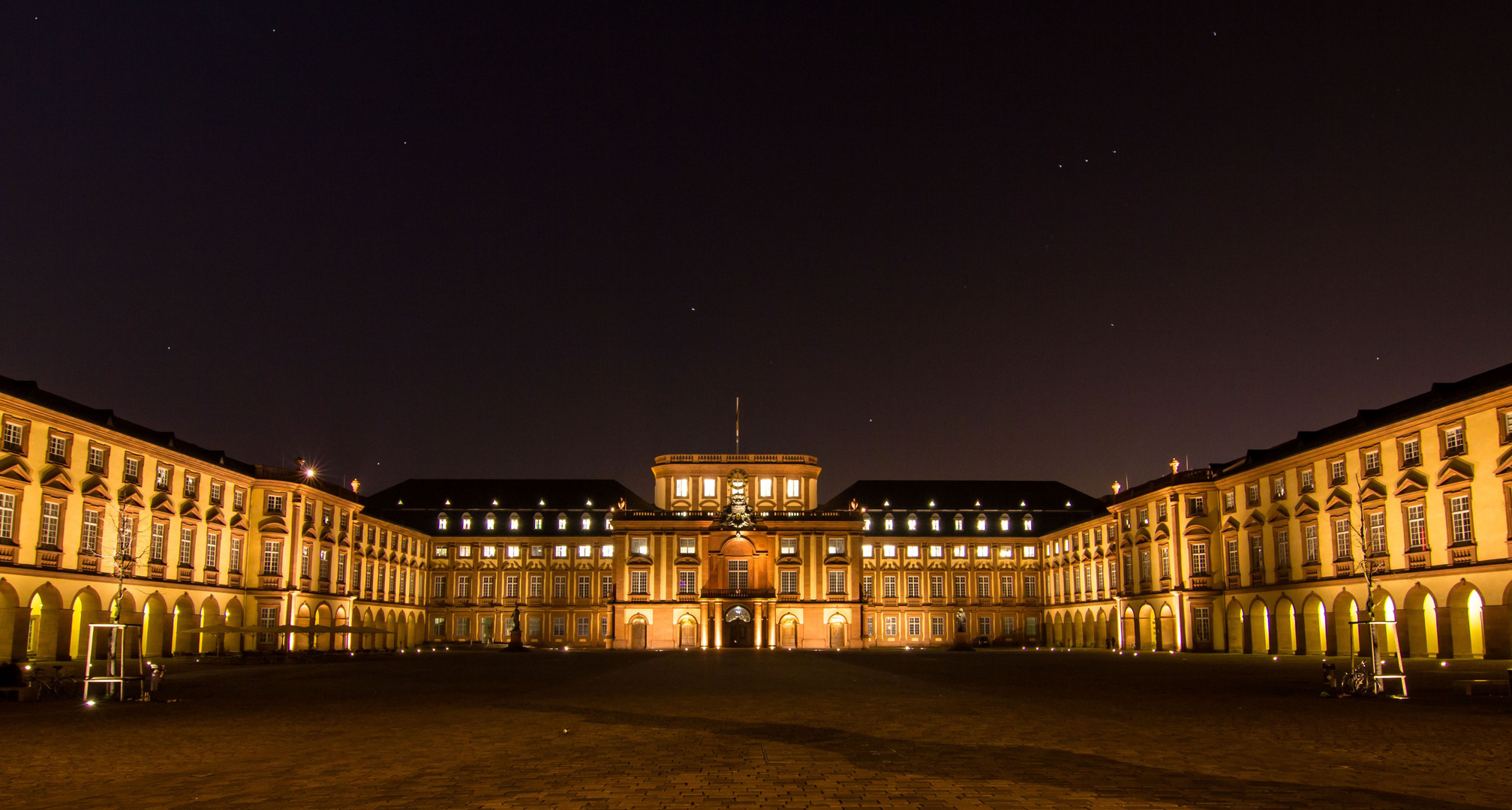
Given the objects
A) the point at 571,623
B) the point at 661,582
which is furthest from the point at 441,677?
the point at 571,623

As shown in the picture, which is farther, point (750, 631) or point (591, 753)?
point (750, 631)

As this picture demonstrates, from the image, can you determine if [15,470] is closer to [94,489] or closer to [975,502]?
[94,489]

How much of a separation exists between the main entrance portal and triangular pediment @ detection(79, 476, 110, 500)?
55425mm

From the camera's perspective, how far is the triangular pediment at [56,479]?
49.1m

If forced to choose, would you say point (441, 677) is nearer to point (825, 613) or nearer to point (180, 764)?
point (180, 764)

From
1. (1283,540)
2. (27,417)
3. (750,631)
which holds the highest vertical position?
(27,417)

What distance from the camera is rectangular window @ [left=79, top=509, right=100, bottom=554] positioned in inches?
2051

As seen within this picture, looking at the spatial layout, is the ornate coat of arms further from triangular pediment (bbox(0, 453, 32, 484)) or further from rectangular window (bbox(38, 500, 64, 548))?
triangular pediment (bbox(0, 453, 32, 484))

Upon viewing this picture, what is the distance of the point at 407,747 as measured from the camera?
16.6m

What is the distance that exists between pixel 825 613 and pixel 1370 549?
51697mm

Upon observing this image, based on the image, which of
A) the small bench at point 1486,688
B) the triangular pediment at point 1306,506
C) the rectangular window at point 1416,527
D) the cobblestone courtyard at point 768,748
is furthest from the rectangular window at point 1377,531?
the small bench at point 1486,688

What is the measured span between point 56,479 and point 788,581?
202 feet

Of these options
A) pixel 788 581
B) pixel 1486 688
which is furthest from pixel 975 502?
pixel 1486 688

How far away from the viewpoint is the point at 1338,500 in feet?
187
